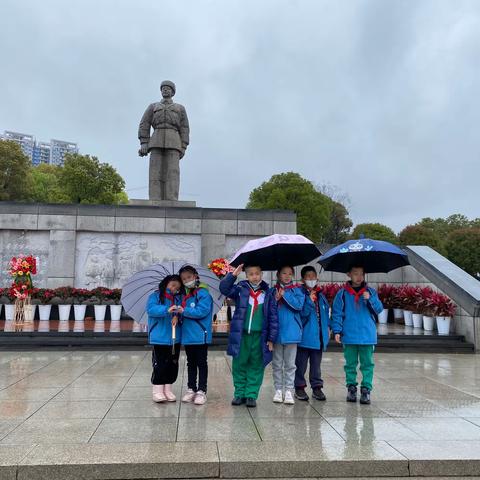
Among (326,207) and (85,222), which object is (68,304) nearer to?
(85,222)

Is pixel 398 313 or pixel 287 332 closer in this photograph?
pixel 287 332

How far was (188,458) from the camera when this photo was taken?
11.9ft

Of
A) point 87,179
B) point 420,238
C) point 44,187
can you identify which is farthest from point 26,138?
point 420,238

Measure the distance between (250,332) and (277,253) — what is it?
1040 millimetres

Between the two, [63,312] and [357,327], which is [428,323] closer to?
[357,327]

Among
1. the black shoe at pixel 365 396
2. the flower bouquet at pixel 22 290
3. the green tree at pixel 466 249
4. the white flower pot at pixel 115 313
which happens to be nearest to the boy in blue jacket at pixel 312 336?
the black shoe at pixel 365 396

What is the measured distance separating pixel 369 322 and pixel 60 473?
356 cm

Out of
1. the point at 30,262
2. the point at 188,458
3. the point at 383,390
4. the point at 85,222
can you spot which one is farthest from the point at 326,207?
the point at 188,458

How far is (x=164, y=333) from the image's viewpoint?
5.20m

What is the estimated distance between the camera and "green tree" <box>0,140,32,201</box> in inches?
1444

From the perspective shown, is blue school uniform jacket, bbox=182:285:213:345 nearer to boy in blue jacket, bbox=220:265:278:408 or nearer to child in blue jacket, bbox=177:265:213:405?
child in blue jacket, bbox=177:265:213:405

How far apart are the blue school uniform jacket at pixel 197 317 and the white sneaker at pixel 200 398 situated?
599 mm

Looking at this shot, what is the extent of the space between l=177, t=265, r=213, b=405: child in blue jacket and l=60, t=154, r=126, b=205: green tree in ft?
105

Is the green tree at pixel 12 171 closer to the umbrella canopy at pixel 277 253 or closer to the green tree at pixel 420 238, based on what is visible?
the green tree at pixel 420 238
